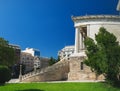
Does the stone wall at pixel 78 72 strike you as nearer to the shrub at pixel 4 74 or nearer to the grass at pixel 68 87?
the grass at pixel 68 87

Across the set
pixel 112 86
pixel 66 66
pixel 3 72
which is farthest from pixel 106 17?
pixel 3 72

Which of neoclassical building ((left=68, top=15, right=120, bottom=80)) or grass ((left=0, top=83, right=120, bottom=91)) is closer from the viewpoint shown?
grass ((left=0, top=83, right=120, bottom=91))

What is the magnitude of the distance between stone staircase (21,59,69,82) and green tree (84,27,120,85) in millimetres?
15689

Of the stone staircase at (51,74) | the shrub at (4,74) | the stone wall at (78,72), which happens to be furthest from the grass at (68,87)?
the stone staircase at (51,74)

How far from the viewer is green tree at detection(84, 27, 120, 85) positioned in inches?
1646

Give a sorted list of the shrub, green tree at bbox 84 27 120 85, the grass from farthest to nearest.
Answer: the shrub
green tree at bbox 84 27 120 85
the grass

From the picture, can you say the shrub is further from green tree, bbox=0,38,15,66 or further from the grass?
green tree, bbox=0,38,15,66

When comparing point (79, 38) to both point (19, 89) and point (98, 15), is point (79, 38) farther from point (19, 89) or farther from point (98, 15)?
point (19, 89)

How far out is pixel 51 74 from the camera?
59.6 meters

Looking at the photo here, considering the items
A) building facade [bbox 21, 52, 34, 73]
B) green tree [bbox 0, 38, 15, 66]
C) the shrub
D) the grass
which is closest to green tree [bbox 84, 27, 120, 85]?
the grass

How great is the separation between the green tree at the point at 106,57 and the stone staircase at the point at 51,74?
15689 millimetres

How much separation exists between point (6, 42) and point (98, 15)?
19700 millimetres

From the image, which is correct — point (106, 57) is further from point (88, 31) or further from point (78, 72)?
point (88, 31)

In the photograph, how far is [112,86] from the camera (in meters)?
42.8
